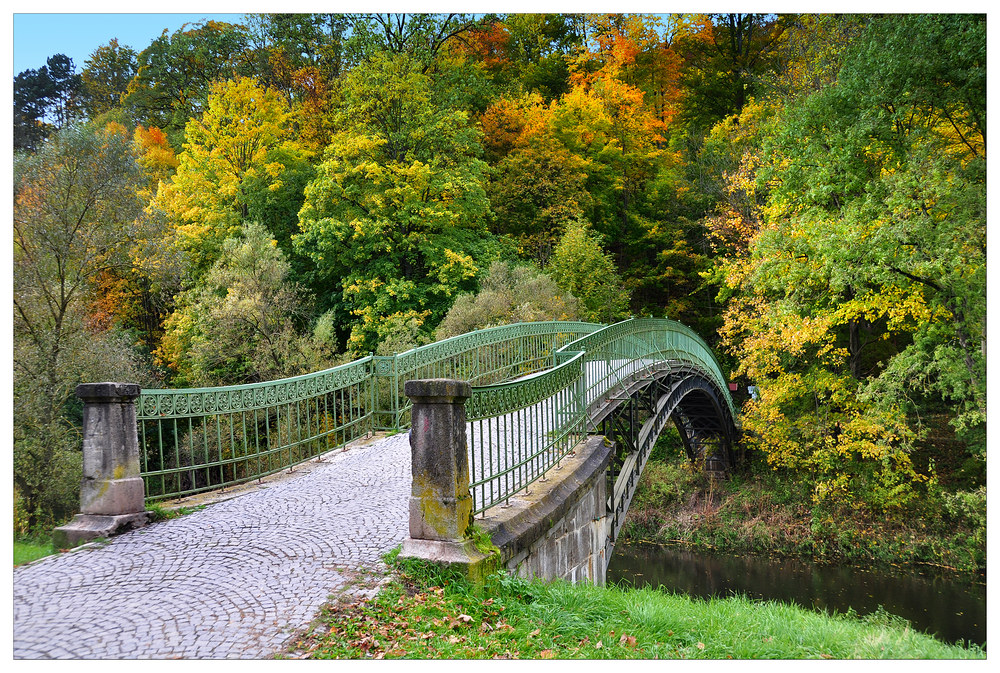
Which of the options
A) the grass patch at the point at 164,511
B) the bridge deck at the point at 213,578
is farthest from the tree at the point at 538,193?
the grass patch at the point at 164,511

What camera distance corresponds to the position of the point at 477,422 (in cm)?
1019

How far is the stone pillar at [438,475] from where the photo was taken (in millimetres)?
4746

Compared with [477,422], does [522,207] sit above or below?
above

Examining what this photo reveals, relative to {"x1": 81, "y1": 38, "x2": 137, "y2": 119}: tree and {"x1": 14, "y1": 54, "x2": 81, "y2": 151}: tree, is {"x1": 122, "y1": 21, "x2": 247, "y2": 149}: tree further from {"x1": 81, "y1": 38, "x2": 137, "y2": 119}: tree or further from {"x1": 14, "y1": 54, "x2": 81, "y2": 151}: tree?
{"x1": 14, "y1": 54, "x2": 81, "y2": 151}: tree

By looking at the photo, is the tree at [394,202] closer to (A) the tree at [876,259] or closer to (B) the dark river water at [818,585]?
(A) the tree at [876,259]

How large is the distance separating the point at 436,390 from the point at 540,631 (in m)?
1.72

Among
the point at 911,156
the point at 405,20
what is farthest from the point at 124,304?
the point at 911,156

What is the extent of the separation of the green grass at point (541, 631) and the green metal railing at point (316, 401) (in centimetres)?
282

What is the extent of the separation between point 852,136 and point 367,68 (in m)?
14.1

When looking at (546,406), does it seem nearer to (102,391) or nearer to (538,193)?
(102,391)

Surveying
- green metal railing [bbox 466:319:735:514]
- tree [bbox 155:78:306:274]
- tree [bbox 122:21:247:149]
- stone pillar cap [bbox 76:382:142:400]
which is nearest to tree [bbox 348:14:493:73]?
tree [bbox 155:78:306:274]

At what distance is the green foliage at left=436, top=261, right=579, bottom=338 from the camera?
662 inches

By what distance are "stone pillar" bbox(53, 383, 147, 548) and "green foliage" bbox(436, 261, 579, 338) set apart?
1063 cm

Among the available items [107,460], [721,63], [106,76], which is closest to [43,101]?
[106,76]
